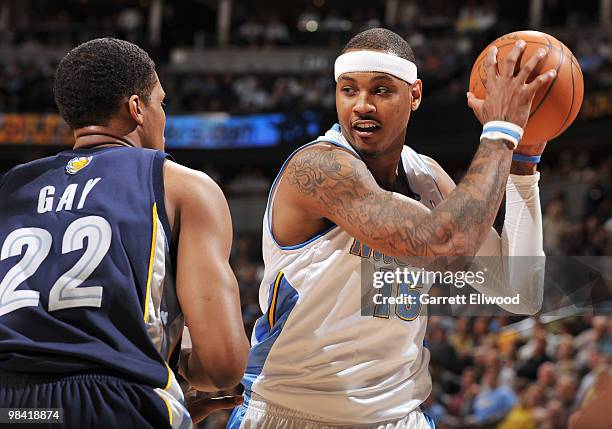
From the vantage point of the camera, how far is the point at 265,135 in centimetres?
1709

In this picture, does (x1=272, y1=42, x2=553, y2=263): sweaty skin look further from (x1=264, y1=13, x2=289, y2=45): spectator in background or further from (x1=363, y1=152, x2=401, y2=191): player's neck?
(x1=264, y1=13, x2=289, y2=45): spectator in background

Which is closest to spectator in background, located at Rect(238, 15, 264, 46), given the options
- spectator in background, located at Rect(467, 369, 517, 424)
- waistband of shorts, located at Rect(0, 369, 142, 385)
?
spectator in background, located at Rect(467, 369, 517, 424)

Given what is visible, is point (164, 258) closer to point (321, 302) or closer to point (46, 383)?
point (46, 383)

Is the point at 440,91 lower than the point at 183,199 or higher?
lower

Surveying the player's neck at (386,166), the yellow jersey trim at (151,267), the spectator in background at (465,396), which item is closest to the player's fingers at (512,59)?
the player's neck at (386,166)

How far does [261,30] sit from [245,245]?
23.9ft

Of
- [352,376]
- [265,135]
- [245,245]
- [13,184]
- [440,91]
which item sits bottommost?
[245,245]

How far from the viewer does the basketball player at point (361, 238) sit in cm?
261

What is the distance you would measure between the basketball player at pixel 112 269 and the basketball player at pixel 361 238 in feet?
1.95

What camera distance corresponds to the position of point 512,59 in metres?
2.78

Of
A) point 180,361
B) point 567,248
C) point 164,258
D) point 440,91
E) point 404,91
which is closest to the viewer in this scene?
point 164,258

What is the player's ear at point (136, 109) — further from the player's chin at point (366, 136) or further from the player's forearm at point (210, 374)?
the player's chin at point (366, 136)

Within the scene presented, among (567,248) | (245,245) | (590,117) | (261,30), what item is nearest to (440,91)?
(590,117)

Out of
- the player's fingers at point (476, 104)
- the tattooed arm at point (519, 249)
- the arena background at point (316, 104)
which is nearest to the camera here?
the player's fingers at point (476, 104)
